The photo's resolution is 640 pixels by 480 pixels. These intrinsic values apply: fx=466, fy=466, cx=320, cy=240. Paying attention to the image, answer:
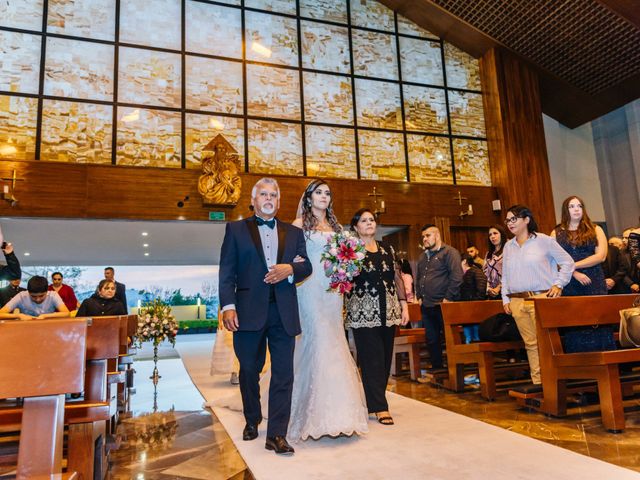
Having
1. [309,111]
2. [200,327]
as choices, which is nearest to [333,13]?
[309,111]

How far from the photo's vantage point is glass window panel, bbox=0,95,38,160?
7.28m

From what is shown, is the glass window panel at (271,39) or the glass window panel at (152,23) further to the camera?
the glass window panel at (271,39)

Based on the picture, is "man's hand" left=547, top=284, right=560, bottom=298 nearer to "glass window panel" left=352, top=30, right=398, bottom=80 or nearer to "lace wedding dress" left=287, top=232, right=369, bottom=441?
"lace wedding dress" left=287, top=232, right=369, bottom=441

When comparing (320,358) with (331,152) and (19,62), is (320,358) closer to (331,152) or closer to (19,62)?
(331,152)

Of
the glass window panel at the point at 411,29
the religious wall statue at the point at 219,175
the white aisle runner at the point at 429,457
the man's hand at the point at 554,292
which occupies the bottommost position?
the white aisle runner at the point at 429,457

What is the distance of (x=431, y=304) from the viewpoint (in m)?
5.07

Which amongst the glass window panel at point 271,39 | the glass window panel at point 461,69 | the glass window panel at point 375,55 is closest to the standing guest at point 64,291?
the glass window panel at point 271,39

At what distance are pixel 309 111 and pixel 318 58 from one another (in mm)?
1225

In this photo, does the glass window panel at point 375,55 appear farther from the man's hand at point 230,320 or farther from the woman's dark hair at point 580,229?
the man's hand at point 230,320

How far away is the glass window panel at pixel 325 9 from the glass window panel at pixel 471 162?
3618 mm

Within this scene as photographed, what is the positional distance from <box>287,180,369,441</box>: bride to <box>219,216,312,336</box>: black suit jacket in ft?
1.06

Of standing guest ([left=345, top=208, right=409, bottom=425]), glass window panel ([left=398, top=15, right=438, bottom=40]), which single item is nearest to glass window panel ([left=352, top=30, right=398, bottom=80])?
glass window panel ([left=398, top=15, right=438, bottom=40])

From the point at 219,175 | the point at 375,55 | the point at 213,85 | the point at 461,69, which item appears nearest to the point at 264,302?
the point at 219,175

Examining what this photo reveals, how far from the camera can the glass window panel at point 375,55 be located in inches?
387
